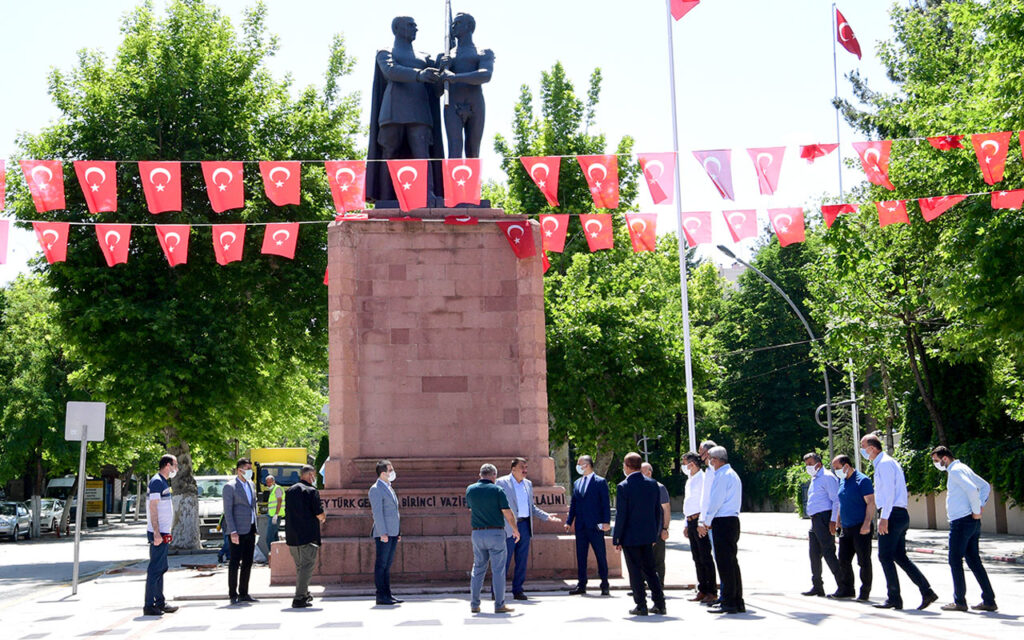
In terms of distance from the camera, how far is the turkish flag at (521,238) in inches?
669

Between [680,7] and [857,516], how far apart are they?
9.82 m

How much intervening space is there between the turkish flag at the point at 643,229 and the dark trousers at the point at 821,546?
770cm

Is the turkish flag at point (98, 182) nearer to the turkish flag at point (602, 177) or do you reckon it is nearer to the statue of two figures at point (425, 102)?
the statue of two figures at point (425, 102)

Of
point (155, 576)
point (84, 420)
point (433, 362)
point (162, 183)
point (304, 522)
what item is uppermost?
point (162, 183)

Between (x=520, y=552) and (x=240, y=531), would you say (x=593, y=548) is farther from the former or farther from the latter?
(x=240, y=531)

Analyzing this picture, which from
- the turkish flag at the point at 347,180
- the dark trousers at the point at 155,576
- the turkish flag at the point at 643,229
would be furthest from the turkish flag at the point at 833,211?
the dark trousers at the point at 155,576

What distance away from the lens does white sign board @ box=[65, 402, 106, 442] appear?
1742cm

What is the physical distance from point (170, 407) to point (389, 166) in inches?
496

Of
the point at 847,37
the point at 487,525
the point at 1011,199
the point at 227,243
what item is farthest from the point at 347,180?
the point at 847,37

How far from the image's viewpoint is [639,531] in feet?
38.7

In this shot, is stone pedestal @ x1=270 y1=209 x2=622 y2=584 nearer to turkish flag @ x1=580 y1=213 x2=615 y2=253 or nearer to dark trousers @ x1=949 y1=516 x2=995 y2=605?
turkish flag @ x1=580 y1=213 x2=615 y2=253

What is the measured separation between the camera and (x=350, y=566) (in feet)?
49.3

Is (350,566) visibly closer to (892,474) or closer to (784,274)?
(892,474)

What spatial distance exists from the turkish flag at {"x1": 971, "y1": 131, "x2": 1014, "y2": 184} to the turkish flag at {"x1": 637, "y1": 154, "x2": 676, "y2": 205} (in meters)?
4.74
